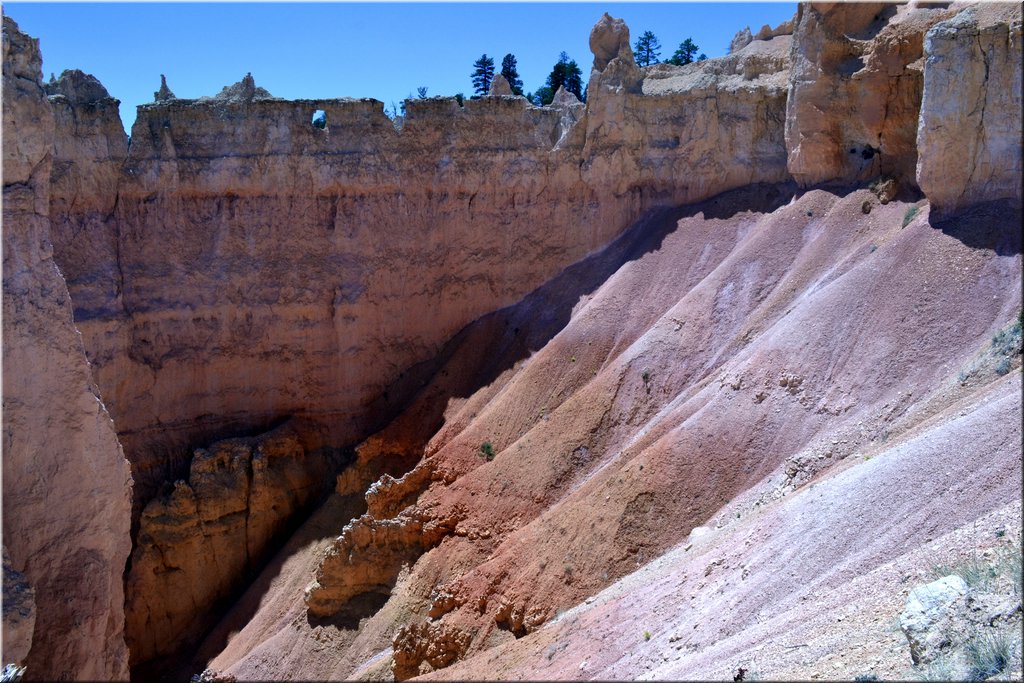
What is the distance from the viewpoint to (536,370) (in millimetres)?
29359

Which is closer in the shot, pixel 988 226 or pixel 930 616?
pixel 930 616

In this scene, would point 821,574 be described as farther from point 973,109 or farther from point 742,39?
point 742,39

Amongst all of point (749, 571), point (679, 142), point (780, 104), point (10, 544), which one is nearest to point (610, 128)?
point (679, 142)

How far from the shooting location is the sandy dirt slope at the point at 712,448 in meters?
14.1

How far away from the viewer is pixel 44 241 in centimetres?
1455

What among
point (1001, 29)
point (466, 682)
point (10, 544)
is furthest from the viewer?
point (1001, 29)

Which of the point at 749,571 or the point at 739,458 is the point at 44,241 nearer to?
the point at 749,571

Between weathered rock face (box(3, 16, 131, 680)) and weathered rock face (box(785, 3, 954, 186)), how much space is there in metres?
20.6

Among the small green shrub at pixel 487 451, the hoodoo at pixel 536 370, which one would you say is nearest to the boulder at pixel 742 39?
the hoodoo at pixel 536 370

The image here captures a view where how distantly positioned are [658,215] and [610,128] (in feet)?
11.0

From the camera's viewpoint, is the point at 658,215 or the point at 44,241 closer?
the point at 44,241

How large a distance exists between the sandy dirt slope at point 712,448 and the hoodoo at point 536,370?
0.09m

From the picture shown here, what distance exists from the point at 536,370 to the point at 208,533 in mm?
11626

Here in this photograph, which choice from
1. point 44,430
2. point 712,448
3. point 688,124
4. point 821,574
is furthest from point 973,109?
point 44,430
